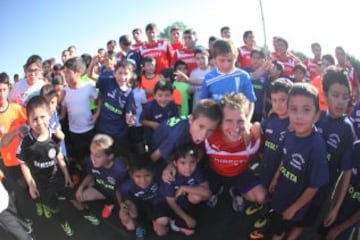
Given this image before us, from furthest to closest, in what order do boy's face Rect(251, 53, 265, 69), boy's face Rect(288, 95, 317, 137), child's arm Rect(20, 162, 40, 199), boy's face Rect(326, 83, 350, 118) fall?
1. boy's face Rect(251, 53, 265, 69)
2. child's arm Rect(20, 162, 40, 199)
3. boy's face Rect(326, 83, 350, 118)
4. boy's face Rect(288, 95, 317, 137)

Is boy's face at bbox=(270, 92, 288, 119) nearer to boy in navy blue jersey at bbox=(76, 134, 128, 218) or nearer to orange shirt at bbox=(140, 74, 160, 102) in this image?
boy in navy blue jersey at bbox=(76, 134, 128, 218)

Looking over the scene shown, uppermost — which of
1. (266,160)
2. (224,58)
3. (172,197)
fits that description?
(224,58)

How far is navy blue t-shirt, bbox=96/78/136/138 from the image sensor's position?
4.82m

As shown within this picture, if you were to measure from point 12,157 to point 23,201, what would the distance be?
0.80 m

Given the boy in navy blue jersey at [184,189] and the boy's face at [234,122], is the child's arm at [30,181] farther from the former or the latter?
the boy's face at [234,122]

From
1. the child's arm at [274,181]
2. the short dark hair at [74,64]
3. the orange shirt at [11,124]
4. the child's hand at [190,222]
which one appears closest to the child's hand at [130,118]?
the short dark hair at [74,64]

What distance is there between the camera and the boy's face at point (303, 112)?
298 centimetres

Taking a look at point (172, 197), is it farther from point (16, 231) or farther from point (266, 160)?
point (16, 231)

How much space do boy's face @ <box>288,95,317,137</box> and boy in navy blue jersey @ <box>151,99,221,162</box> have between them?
2.52 feet

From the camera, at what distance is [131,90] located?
16.1ft

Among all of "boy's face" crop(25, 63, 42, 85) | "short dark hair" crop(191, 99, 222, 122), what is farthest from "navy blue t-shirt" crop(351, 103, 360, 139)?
"boy's face" crop(25, 63, 42, 85)

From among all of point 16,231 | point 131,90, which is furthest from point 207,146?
point 16,231

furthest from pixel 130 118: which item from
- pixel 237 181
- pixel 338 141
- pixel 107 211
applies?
pixel 338 141

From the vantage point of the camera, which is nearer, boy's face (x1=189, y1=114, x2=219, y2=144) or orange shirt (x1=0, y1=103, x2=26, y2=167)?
boy's face (x1=189, y1=114, x2=219, y2=144)
